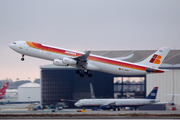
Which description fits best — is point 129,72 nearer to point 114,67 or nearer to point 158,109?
point 114,67

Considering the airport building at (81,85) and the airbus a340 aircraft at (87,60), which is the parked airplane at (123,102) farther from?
the airbus a340 aircraft at (87,60)

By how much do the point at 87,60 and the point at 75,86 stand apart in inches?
1851

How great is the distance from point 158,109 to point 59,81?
38573mm

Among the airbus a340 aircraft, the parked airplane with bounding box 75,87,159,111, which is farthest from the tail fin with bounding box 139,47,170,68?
the parked airplane with bounding box 75,87,159,111

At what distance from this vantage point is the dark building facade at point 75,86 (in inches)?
3979

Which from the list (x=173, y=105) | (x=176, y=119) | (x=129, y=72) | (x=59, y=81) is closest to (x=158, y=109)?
(x=173, y=105)

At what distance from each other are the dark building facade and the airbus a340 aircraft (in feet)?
141

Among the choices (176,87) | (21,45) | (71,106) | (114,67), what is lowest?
(71,106)

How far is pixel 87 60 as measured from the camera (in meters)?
57.1

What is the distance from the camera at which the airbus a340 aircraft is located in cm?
5531

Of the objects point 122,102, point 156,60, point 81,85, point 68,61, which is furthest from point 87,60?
point 81,85

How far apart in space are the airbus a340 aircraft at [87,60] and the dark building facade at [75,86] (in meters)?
43.0

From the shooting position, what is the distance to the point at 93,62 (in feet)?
186

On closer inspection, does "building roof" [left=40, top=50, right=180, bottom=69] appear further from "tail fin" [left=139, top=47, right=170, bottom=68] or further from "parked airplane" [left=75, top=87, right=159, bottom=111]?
"tail fin" [left=139, top=47, right=170, bottom=68]
